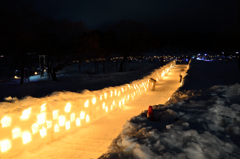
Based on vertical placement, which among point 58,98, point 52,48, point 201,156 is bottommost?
point 201,156

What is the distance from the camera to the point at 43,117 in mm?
3961

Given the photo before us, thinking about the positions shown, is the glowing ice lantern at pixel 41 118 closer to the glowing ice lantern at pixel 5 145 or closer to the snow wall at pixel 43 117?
the snow wall at pixel 43 117

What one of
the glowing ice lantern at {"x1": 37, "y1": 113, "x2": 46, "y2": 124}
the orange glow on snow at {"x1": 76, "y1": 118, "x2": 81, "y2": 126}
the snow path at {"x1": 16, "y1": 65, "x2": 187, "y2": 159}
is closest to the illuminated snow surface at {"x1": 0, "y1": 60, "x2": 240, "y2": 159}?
the snow path at {"x1": 16, "y1": 65, "x2": 187, "y2": 159}

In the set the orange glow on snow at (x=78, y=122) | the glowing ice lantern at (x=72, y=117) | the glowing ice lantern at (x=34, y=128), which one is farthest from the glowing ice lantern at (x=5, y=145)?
the orange glow on snow at (x=78, y=122)

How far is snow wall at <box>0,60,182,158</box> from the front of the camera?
10.9 ft

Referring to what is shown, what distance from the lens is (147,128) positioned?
11.3 feet

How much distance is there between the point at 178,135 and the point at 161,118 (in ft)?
4.06

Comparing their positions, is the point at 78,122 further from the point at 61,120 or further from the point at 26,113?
the point at 26,113

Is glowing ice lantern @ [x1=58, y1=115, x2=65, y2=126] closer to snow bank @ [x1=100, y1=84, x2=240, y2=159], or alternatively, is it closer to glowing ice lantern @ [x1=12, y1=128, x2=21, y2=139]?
glowing ice lantern @ [x1=12, y1=128, x2=21, y2=139]

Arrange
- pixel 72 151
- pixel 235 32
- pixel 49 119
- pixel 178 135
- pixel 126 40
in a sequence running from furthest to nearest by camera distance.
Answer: pixel 126 40 → pixel 235 32 → pixel 49 119 → pixel 72 151 → pixel 178 135

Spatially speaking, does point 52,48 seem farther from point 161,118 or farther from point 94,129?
point 161,118

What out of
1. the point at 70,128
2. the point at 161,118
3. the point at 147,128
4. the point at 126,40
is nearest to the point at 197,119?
the point at 161,118

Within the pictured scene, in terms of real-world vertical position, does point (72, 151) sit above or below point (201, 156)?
below

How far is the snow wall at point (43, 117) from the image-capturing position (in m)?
3.34
